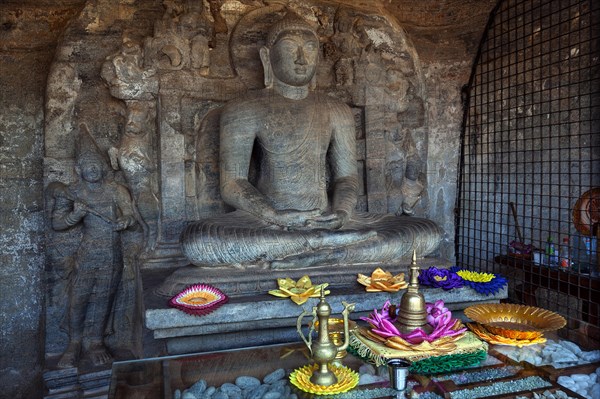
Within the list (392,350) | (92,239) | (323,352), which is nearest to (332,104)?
(92,239)

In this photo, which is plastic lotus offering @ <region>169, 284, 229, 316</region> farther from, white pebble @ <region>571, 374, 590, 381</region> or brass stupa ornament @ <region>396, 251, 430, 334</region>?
white pebble @ <region>571, 374, 590, 381</region>

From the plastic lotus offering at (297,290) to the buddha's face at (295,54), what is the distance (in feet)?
6.42

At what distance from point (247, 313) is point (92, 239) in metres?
1.96

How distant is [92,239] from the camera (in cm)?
443

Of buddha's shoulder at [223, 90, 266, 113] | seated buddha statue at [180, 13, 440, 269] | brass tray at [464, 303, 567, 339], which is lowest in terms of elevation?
brass tray at [464, 303, 567, 339]

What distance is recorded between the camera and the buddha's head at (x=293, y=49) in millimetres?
4453

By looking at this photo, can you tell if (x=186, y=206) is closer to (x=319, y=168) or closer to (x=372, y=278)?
(x=319, y=168)

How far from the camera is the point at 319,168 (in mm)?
4617

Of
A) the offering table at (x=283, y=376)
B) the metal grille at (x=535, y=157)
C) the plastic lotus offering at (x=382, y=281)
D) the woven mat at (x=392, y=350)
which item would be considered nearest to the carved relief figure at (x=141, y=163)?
the plastic lotus offering at (x=382, y=281)

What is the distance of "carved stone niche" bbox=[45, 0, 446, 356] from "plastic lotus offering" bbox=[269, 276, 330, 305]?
50.5 inches

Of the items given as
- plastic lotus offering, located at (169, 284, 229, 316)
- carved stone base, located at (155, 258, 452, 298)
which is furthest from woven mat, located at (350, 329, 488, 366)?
carved stone base, located at (155, 258, 452, 298)

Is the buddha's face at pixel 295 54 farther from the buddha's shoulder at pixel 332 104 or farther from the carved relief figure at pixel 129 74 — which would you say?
the carved relief figure at pixel 129 74

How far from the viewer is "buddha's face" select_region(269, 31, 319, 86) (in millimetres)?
4449

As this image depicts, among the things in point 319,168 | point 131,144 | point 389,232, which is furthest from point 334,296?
point 131,144
